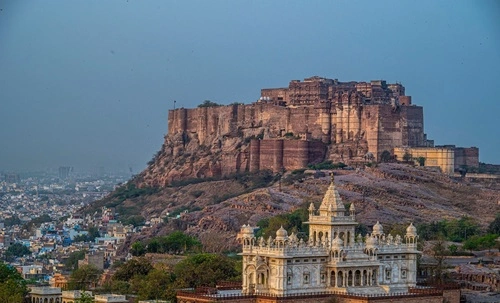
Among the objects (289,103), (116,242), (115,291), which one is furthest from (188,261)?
(289,103)

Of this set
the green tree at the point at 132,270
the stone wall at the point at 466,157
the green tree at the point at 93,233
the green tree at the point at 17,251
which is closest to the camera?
the green tree at the point at 132,270

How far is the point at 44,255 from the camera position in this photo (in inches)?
4754

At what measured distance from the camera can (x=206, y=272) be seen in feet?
247

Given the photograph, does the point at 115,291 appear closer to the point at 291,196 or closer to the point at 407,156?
the point at 291,196

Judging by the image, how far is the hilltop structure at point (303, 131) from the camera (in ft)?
399

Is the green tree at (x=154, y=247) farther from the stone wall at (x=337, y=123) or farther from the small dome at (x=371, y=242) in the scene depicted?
the small dome at (x=371, y=242)

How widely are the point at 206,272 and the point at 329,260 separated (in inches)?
433

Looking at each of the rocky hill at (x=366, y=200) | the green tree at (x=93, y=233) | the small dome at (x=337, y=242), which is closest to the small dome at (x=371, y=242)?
the small dome at (x=337, y=242)

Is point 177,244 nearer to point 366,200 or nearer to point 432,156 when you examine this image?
point 366,200

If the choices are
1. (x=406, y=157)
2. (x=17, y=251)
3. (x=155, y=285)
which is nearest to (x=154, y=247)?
(x=155, y=285)

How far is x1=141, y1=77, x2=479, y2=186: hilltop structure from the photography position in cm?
12150

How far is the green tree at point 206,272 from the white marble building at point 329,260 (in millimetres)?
7889

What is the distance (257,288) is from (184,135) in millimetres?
78917

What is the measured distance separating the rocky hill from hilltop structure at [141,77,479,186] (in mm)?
3775
